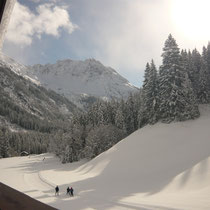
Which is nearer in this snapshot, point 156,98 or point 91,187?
point 91,187

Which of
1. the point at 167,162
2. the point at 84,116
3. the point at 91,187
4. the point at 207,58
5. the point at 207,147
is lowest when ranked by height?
the point at 91,187

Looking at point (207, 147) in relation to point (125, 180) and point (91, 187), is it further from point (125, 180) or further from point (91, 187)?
point (91, 187)

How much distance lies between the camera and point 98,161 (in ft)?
158

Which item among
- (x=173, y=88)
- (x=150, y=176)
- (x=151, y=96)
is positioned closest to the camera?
(x=150, y=176)

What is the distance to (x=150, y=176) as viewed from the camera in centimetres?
3434

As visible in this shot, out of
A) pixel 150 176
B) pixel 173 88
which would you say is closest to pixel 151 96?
pixel 173 88

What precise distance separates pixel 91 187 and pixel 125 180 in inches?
215

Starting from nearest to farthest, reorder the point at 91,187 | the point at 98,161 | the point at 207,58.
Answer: the point at 91,187 < the point at 98,161 < the point at 207,58

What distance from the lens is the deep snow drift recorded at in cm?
2378

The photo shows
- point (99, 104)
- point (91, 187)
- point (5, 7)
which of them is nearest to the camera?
point (5, 7)

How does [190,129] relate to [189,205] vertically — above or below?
above

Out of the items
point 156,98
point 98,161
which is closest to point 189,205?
point 98,161

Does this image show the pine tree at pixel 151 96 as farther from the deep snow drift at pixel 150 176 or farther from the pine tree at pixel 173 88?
the deep snow drift at pixel 150 176

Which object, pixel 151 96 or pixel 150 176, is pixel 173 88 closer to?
pixel 151 96
